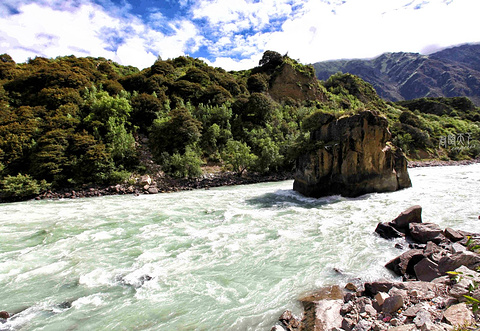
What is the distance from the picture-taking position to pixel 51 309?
19.8 feet

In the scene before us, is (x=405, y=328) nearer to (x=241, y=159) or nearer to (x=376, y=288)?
(x=376, y=288)

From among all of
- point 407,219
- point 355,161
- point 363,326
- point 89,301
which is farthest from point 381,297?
point 355,161

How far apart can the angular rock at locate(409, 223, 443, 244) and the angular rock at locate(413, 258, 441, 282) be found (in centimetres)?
284

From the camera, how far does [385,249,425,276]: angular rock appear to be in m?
6.77

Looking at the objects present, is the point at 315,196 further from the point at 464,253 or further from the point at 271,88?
the point at 271,88

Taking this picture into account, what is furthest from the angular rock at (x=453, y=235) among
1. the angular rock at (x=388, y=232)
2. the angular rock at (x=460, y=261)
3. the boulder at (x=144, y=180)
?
the boulder at (x=144, y=180)

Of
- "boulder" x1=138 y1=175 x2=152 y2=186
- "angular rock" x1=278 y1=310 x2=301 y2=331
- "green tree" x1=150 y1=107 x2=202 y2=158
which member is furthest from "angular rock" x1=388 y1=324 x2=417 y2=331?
"green tree" x1=150 y1=107 x2=202 y2=158

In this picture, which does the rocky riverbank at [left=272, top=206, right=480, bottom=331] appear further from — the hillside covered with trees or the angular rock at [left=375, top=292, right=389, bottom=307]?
the hillside covered with trees

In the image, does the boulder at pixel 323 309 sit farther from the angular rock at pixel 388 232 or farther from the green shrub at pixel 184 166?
the green shrub at pixel 184 166

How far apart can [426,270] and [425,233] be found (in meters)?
3.39

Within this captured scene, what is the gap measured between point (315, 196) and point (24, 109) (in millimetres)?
34644

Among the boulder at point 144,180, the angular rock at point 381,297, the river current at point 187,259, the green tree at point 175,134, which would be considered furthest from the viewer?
the green tree at point 175,134

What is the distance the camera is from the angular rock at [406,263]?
6.77 metres

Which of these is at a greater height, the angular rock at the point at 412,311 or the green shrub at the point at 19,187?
the green shrub at the point at 19,187
